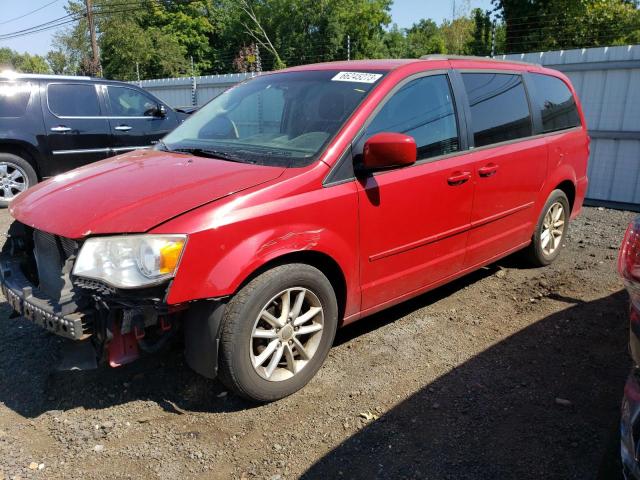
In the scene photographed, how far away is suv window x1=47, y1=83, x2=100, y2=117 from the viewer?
798cm

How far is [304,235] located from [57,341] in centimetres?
202

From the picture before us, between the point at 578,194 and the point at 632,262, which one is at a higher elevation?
the point at 632,262

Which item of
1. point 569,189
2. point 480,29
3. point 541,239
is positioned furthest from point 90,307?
point 480,29

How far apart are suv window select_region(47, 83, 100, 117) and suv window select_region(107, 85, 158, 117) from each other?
0.27 m

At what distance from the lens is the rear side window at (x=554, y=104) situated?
4.79m

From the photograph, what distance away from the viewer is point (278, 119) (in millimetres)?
3551

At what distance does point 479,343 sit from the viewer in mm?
3717

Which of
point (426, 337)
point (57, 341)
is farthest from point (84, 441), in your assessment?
point (426, 337)

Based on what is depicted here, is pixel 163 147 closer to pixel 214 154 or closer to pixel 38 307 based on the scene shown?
pixel 214 154

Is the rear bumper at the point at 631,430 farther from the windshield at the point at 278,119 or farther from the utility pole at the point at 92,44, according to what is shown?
the utility pole at the point at 92,44

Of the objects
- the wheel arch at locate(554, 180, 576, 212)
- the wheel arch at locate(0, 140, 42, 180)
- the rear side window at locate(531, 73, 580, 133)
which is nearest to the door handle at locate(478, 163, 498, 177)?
the rear side window at locate(531, 73, 580, 133)

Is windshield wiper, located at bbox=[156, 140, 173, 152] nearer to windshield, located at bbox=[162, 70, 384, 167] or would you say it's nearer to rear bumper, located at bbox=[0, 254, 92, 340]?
windshield, located at bbox=[162, 70, 384, 167]

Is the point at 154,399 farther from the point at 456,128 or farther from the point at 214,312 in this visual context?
the point at 456,128

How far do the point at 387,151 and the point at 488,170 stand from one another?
132cm
